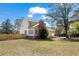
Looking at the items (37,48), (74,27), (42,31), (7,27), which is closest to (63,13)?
(74,27)

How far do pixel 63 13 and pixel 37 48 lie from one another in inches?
20.2

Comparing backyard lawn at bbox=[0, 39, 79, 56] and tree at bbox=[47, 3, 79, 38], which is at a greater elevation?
tree at bbox=[47, 3, 79, 38]

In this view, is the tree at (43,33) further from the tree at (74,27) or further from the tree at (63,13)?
the tree at (74,27)

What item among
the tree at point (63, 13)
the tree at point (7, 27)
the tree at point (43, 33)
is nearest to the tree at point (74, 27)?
the tree at point (63, 13)

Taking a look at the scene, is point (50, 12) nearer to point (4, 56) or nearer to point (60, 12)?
point (60, 12)

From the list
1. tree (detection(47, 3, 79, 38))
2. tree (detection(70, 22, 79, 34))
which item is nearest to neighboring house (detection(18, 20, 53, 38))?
tree (detection(47, 3, 79, 38))

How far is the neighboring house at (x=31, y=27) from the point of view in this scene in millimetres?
8625

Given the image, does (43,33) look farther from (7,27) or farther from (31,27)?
(7,27)

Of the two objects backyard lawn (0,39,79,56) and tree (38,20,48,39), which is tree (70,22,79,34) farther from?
tree (38,20,48,39)

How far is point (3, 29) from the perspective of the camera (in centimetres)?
863

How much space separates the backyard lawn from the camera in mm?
8586

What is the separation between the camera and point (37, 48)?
862 centimetres

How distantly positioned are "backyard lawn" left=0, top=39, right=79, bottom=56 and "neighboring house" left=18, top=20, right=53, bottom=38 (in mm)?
94

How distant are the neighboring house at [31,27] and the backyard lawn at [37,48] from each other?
94 mm
